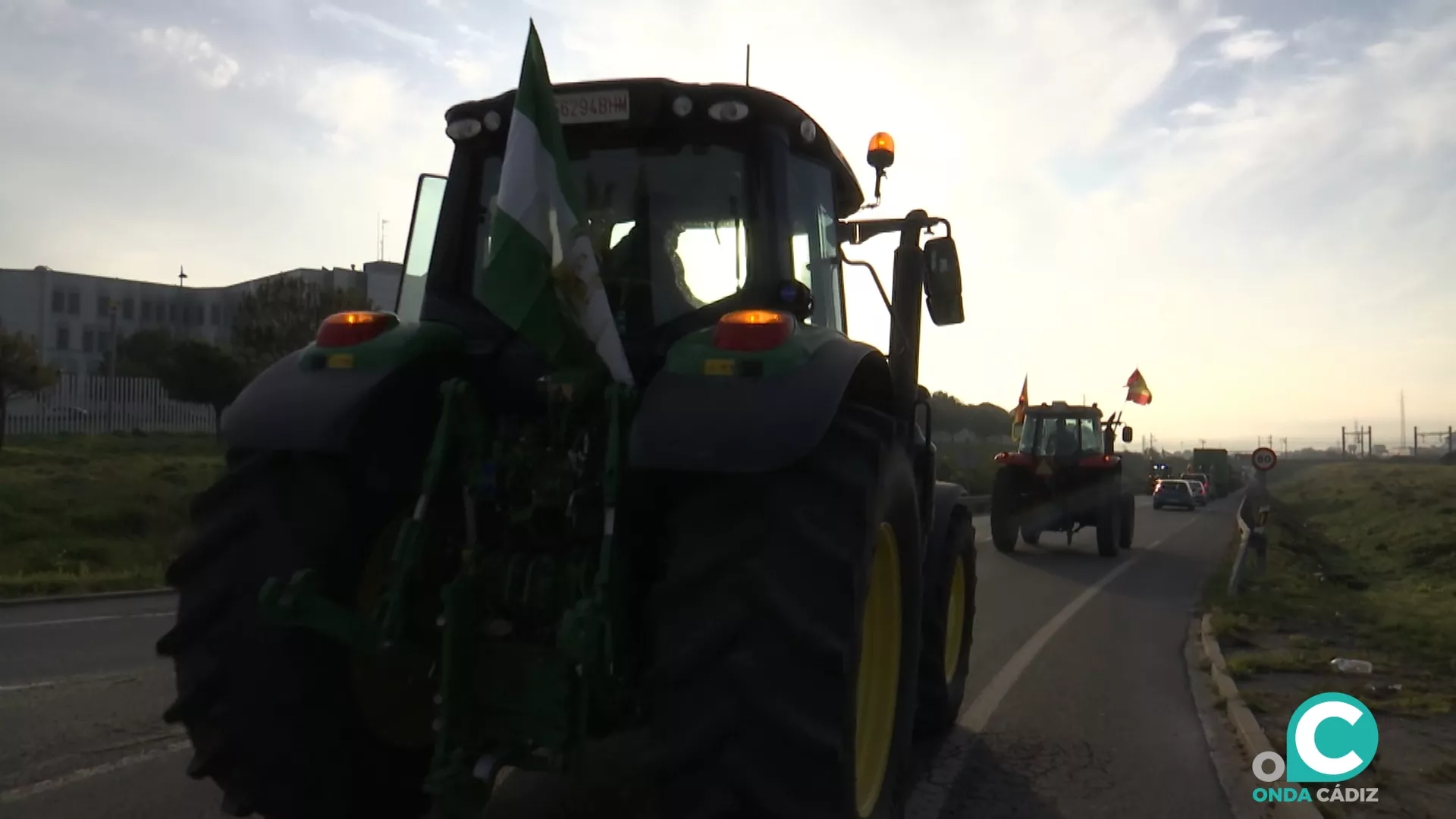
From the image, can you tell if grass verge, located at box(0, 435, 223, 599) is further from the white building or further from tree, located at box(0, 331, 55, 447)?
the white building

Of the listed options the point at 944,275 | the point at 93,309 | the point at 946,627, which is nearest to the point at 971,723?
the point at 946,627

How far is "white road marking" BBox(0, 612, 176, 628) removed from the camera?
9.16 meters

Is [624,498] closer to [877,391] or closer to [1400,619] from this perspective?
[877,391]

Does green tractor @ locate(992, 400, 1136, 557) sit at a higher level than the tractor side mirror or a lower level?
lower

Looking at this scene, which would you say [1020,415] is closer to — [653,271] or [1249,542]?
[1249,542]

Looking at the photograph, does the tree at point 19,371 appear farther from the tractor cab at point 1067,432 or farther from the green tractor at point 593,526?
the green tractor at point 593,526

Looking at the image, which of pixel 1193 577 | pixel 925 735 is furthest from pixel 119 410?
pixel 925 735

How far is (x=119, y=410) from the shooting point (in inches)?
1318

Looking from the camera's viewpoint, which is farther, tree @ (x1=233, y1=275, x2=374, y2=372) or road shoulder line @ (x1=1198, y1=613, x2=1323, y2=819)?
tree @ (x1=233, y1=275, x2=374, y2=372)

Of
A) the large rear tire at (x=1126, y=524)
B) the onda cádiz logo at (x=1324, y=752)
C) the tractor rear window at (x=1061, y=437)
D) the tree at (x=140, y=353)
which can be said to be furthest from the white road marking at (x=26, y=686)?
the tree at (x=140, y=353)

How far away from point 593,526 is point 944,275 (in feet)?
7.39

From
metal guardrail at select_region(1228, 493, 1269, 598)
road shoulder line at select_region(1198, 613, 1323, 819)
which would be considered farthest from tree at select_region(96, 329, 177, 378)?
road shoulder line at select_region(1198, 613, 1323, 819)

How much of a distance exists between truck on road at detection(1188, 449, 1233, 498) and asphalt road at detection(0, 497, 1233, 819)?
1962 inches

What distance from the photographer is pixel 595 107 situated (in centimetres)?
381
